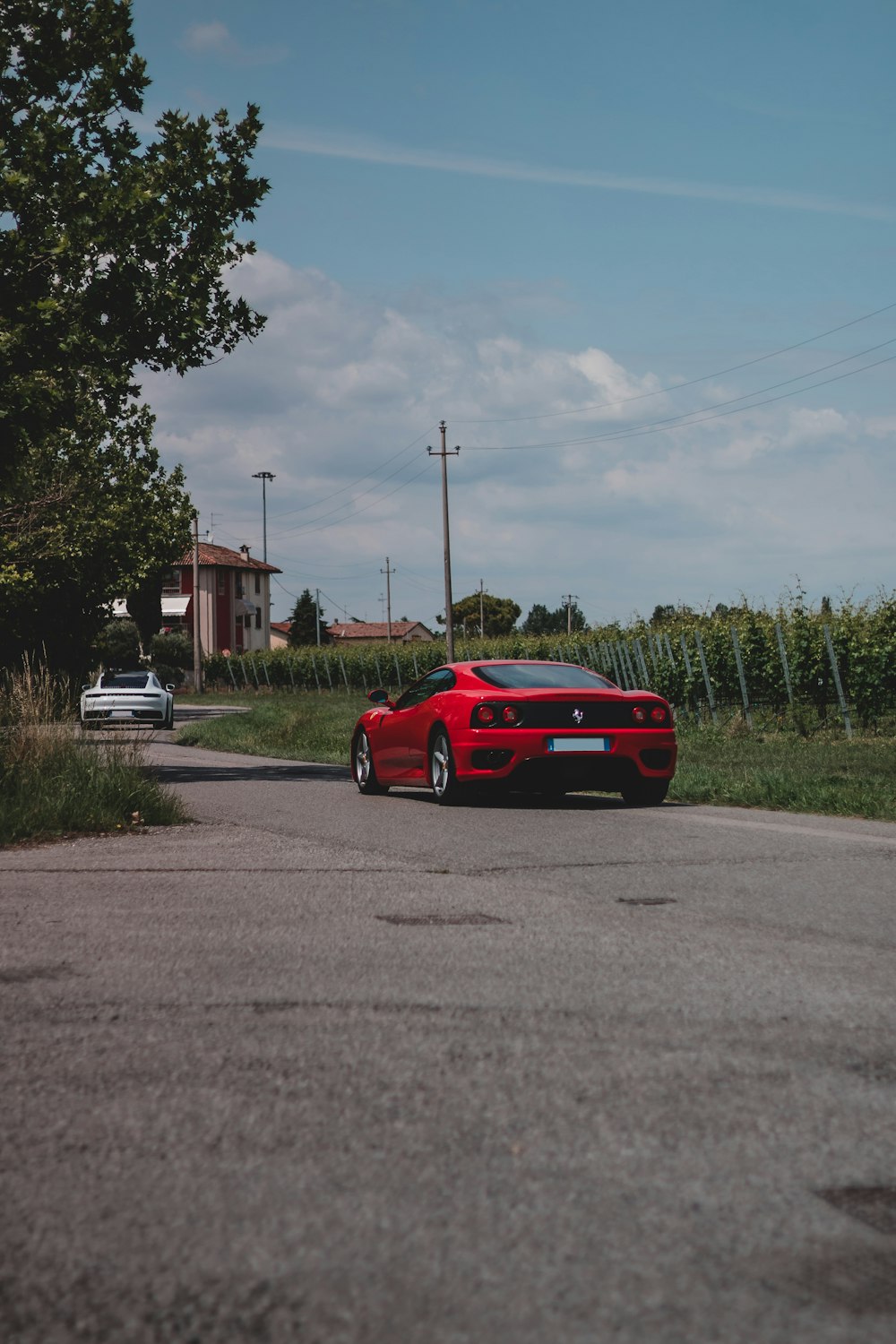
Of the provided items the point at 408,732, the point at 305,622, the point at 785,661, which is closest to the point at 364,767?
the point at 408,732

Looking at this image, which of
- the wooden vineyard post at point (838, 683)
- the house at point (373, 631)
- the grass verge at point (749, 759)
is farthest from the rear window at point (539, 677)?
the house at point (373, 631)

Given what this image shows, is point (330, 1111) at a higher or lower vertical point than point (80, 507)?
lower

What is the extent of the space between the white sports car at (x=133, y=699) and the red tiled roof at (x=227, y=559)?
6146cm

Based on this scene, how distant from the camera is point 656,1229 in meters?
2.77

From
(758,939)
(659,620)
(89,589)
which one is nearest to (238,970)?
(758,939)

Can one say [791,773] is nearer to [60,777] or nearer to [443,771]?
[443,771]

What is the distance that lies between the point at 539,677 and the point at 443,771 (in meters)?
1.15

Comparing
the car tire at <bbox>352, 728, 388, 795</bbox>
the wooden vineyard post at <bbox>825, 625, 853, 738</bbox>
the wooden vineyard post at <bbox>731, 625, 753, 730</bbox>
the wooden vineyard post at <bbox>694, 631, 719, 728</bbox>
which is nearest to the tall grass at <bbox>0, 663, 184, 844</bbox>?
the car tire at <bbox>352, 728, 388, 795</bbox>

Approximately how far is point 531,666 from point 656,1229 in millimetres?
10157

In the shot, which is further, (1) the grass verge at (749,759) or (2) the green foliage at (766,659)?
→ (2) the green foliage at (766,659)

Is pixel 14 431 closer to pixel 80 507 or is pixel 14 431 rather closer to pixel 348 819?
pixel 348 819

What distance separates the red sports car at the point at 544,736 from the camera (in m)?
11.8

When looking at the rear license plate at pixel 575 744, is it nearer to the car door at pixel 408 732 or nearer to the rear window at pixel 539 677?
the rear window at pixel 539 677

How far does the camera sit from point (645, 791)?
12398 mm
